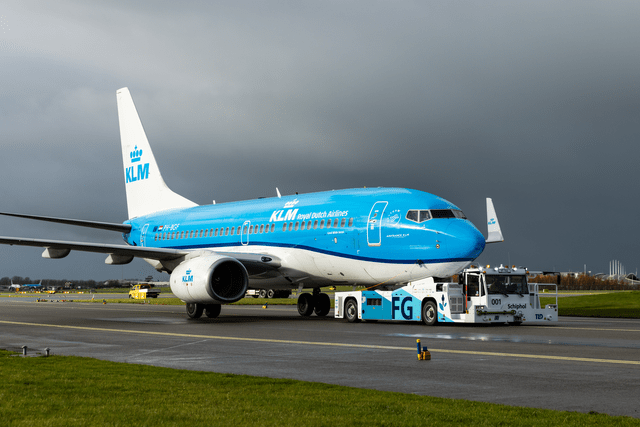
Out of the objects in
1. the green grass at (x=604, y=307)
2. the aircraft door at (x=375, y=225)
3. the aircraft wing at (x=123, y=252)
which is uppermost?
the aircraft door at (x=375, y=225)

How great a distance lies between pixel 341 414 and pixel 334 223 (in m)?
17.9

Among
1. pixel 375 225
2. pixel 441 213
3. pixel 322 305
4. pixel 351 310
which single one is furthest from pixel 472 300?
pixel 322 305

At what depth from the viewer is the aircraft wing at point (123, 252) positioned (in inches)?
994

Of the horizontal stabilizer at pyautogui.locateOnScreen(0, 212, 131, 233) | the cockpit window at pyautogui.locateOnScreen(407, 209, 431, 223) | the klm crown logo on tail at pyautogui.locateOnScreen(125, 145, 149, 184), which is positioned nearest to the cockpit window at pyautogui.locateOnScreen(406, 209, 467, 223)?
the cockpit window at pyautogui.locateOnScreen(407, 209, 431, 223)

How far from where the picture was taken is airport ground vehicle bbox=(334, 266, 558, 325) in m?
21.2

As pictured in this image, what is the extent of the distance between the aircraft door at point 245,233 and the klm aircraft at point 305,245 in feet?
0.17

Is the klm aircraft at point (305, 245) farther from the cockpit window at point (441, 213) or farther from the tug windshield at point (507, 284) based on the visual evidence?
the tug windshield at point (507, 284)

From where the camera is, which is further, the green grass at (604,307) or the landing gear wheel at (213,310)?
the green grass at (604,307)

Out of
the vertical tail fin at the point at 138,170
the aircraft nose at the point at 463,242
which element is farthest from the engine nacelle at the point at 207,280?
the vertical tail fin at the point at 138,170

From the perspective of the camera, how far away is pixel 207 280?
24.4 metres

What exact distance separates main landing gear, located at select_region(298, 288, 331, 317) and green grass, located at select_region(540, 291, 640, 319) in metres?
10.8

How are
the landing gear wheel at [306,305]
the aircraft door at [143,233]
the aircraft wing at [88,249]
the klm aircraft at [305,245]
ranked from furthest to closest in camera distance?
1. the aircraft door at [143,233]
2. the landing gear wheel at [306,305]
3. the aircraft wing at [88,249]
4. the klm aircraft at [305,245]

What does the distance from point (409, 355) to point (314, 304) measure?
1656cm

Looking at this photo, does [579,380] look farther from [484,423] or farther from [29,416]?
[29,416]
